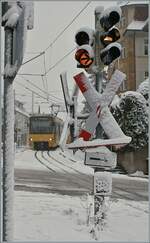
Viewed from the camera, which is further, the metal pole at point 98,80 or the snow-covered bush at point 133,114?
the snow-covered bush at point 133,114

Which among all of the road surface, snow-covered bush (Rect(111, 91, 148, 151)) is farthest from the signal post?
snow-covered bush (Rect(111, 91, 148, 151))

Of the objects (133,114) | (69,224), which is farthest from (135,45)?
(69,224)

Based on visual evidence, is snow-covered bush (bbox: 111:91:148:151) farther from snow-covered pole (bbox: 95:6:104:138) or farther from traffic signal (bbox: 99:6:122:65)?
traffic signal (bbox: 99:6:122:65)

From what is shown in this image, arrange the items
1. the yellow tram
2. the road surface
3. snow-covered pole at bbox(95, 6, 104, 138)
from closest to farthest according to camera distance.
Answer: snow-covered pole at bbox(95, 6, 104, 138) → the road surface → the yellow tram

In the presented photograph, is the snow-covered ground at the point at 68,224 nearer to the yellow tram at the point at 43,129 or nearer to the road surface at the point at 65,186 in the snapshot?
the road surface at the point at 65,186

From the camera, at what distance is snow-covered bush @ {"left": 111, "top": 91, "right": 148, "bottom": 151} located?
2358cm

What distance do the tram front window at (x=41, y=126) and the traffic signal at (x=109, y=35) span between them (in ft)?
103

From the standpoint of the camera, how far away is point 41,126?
38156 millimetres

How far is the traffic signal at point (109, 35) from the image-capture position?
6477 mm

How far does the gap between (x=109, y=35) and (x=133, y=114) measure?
1719 centimetres

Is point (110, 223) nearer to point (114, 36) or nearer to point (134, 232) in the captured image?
point (134, 232)

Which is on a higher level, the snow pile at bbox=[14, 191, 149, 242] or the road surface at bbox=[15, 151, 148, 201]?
the snow pile at bbox=[14, 191, 149, 242]

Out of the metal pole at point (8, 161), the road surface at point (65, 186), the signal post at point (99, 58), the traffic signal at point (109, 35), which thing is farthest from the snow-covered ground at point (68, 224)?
the road surface at point (65, 186)

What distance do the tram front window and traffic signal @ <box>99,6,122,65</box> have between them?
31.3 m
